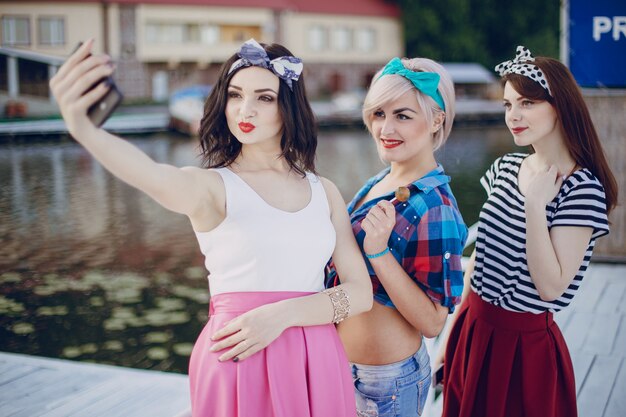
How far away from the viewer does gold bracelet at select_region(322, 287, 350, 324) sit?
1580 mm

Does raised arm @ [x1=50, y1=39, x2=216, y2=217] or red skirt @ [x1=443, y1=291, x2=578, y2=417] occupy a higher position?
raised arm @ [x1=50, y1=39, x2=216, y2=217]

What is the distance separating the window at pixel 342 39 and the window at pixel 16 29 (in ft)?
46.5

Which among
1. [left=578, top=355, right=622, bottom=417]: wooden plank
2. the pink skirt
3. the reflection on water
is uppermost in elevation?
the pink skirt

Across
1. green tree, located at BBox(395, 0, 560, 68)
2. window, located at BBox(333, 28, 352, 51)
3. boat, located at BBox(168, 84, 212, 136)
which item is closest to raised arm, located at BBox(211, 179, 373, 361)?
boat, located at BBox(168, 84, 212, 136)

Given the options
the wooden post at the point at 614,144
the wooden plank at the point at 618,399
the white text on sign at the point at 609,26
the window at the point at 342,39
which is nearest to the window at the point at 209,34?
the window at the point at 342,39

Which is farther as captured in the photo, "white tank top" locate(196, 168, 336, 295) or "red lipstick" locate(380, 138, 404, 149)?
"red lipstick" locate(380, 138, 404, 149)

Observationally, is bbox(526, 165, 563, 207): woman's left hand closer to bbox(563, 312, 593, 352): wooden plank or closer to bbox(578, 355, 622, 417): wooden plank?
bbox(578, 355, 622, 417): wooden plank

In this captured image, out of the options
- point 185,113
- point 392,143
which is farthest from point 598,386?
point 185,113

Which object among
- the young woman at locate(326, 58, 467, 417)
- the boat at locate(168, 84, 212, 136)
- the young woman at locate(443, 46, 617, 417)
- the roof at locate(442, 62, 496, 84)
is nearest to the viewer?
the young woman at locate(326, 58, 467, 417)

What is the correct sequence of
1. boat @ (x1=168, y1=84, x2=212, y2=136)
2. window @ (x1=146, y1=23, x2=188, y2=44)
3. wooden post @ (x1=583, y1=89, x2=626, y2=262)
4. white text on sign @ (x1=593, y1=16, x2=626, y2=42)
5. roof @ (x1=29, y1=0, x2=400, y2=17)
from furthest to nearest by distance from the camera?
1. roof @ (x1=29, y1=0, x2=400, y2=17)
2. window @ (x1=146, y1=23, x2=188, y2=44)
3. boat @ (x1=168, y1=84, x2=212, y2=136)
4. wooden post @ (x1=583, y1=89, x2=626, y2=262)
5. white text on sign @ (x1=593, y1=16, x2=626, y2=42)

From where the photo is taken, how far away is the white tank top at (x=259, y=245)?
1.49 m

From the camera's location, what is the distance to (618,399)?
3.16 m

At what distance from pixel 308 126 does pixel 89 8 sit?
31.3m

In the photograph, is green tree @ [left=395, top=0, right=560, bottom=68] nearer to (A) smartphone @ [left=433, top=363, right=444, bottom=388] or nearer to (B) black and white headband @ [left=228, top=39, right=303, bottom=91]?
(A) smartphone @ [left=433, top=363, right=444, bottom=388]
